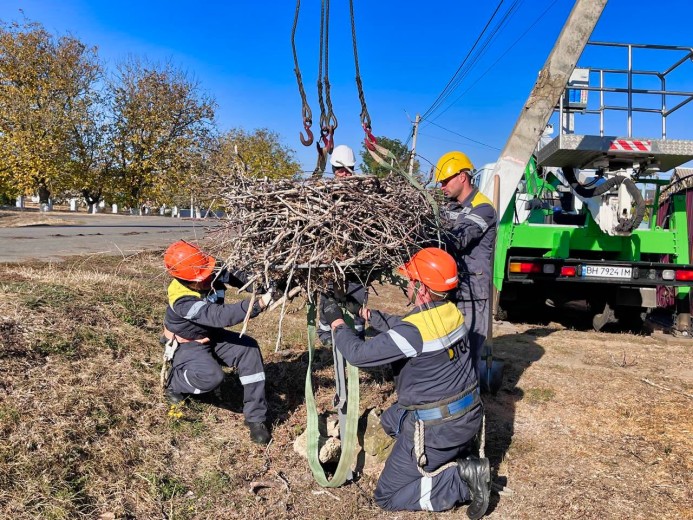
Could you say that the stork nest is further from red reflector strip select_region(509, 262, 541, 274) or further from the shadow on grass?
red reflector strip select_region(509, 262, 541, 274)

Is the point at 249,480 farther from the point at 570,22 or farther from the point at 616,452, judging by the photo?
the point at 570,22

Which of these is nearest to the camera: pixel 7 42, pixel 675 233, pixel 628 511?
pixel 628 511

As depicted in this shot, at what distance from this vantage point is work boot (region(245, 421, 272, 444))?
3.95 meters

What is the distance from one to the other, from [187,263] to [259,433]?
135cm

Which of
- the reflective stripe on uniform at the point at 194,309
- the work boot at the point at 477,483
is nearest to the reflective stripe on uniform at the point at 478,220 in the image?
the work boot at the point at 477,483

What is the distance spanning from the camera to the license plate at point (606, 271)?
674 centimetres

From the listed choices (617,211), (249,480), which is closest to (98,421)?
(249,480)

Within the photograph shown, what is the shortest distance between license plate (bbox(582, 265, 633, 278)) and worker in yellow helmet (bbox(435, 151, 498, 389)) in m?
3.25

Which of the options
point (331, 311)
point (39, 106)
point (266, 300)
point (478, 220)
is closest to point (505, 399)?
point (478, 220)

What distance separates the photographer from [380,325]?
4070mm

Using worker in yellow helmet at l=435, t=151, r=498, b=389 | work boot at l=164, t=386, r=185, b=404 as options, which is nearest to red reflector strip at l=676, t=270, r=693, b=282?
worker in yellow helmet at l=435, t=151, r=498, b=389

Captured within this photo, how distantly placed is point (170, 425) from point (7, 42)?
23.7m

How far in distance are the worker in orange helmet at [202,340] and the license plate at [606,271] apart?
14.8 ft

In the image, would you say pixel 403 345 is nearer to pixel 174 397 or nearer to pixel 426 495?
pixel 426 495
